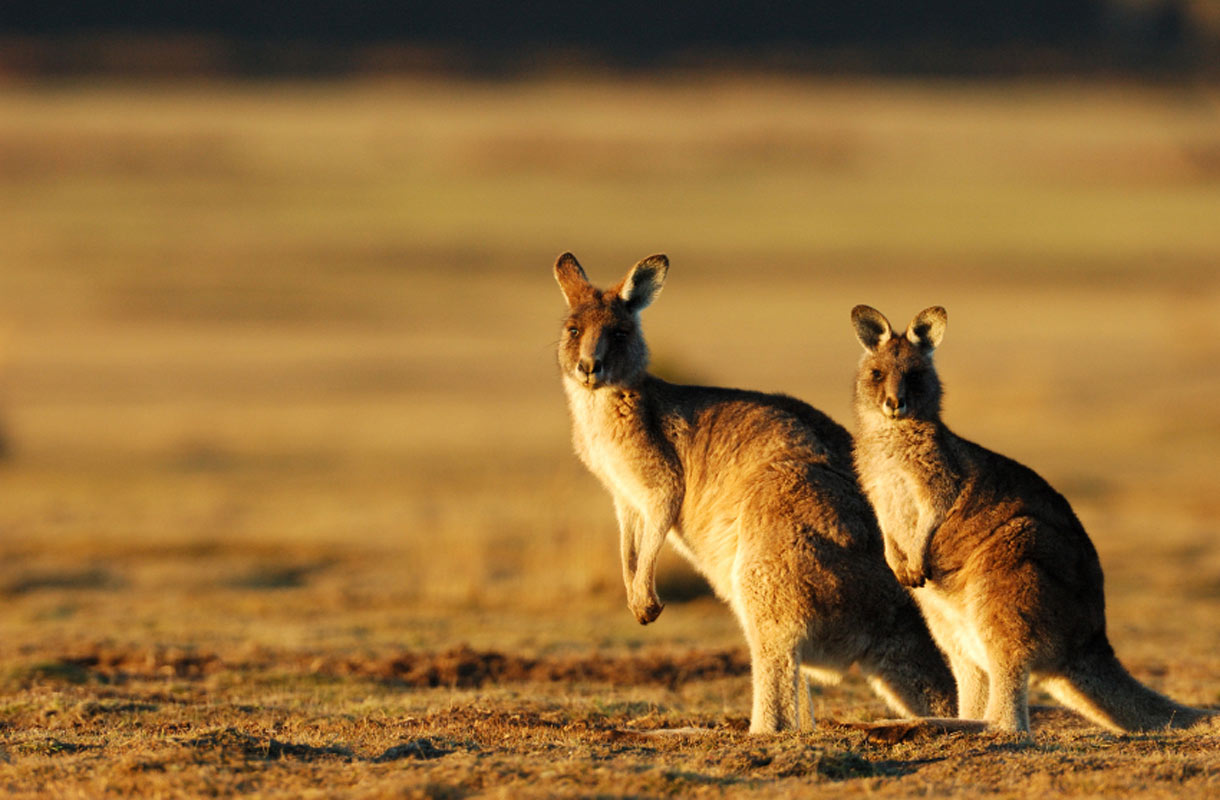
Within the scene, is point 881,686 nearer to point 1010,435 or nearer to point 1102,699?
point 1102,699

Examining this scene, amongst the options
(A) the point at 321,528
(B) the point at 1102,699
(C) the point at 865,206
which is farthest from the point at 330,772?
(C) the point at 865,206

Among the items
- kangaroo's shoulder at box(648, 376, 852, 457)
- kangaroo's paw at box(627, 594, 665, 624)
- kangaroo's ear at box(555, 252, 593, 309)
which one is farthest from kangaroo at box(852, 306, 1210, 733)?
kangaroo's ear at box(555, 252, 593, 309)

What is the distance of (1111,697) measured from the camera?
8.21 metres

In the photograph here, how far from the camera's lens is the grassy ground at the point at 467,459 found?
7746 mm

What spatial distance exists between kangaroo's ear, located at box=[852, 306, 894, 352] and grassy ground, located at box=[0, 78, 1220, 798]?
1.94m

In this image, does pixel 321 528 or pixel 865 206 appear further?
pixel 865 206

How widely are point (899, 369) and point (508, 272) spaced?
60491 millimetres

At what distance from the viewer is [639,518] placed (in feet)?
29.7

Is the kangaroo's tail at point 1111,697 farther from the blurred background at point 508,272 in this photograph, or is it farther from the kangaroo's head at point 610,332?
the blurred background at point 508,272

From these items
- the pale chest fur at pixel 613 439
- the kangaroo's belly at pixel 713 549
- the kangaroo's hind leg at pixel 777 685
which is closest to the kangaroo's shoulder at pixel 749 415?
the pale chest fur at pixel 613 439

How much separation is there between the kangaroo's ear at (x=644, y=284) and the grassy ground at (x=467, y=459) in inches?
89.0

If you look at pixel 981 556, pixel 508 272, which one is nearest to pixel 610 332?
pixel 981 556

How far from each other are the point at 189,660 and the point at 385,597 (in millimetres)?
4414

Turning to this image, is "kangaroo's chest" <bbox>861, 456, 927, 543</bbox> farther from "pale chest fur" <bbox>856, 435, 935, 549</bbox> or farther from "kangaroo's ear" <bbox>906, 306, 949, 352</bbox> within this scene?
"kangaroo's ear" <bbox>906, 306, 949, 352</bbox>
